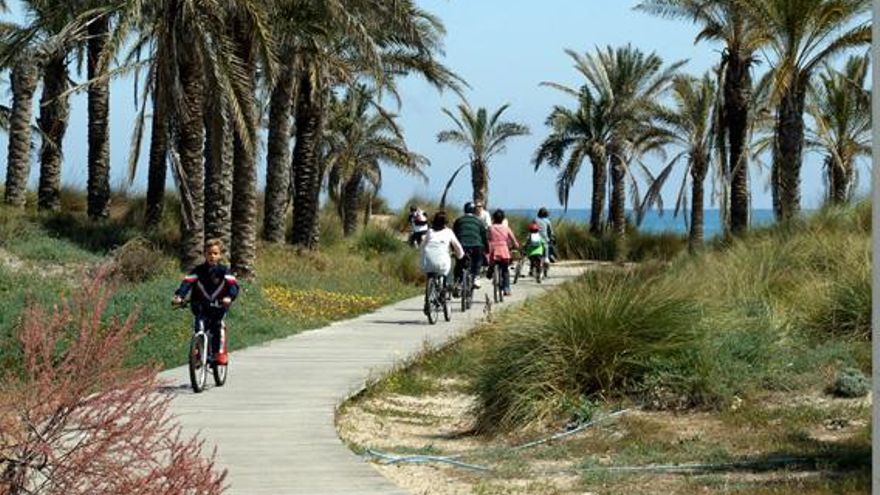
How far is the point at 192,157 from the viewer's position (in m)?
26.0

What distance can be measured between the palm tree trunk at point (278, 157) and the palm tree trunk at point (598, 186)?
20.1 metres

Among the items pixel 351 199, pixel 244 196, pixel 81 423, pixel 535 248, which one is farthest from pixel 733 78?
pixel 81 423

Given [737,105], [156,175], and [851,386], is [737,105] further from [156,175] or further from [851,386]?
[851,386]

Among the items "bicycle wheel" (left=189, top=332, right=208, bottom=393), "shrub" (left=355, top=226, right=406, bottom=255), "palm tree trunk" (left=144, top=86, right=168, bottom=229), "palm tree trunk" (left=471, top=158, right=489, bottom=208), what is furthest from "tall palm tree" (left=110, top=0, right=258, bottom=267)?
"palm tree trunk" (left=471, top=158, right=489, bottom=208)

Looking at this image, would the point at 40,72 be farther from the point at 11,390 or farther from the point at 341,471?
the point at 11,390

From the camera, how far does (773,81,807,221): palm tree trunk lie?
30984mm

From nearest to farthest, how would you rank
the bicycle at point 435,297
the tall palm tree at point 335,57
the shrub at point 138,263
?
the bicycle at point 435,297 < the shrub at point 138,263 < the tall palm tree at point 335,57

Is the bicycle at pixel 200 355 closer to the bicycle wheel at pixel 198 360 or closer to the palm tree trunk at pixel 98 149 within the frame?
the bicycle wheel at pixel 198 360

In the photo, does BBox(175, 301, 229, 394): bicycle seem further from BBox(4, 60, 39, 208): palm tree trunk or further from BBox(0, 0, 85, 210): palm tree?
BBox(4, 60, 39, 208): palm tree trunk

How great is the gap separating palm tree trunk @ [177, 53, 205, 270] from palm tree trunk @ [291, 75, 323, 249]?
318 inches

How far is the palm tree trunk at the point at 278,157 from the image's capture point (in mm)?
33125

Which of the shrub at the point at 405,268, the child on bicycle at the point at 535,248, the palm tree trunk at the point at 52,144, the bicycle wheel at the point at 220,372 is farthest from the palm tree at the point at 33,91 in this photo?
the bicycle wheel at the point at 220,372

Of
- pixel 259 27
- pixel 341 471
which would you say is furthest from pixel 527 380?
pixel 259 27

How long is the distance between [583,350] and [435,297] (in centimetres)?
859
